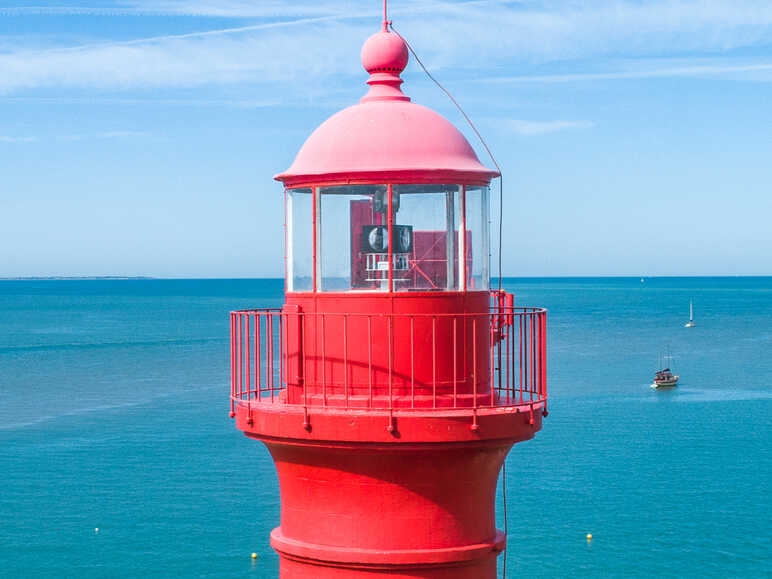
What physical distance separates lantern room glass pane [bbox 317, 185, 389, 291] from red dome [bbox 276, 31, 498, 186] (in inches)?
8.4

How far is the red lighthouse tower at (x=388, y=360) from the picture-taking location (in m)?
6.97

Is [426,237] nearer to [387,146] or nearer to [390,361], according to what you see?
[387,146]

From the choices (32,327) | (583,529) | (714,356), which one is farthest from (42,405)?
(32,327)

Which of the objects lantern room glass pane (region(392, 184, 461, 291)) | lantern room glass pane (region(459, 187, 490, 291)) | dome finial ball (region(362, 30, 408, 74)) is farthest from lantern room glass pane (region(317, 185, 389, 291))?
dome finial ball (region(362, 30, 408, 74))

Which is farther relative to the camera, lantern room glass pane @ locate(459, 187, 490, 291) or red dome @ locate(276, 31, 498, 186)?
lantern room glass pane @ locate(459, 187, 490, 291)

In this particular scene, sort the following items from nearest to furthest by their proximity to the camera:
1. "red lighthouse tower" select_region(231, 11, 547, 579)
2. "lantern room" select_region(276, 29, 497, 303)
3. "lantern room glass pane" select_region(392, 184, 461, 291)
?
1. "red lighthouse tower" select_region(231, 11, 547, 579)
2. "lantern room" select_region(276, 29, 497, 303)
3. "lantern room glass pane" select_region(392, 184, 461, 291)

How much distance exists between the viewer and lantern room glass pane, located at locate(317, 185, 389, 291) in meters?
7.27

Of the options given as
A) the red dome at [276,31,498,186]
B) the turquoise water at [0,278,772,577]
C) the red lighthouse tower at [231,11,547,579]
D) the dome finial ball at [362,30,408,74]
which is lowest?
the turquoise water at [0,278,772,577]

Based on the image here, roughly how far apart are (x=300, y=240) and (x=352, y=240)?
1.23ft

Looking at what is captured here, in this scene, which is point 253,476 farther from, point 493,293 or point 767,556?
point 493,293

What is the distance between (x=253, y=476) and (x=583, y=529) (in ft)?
45.8

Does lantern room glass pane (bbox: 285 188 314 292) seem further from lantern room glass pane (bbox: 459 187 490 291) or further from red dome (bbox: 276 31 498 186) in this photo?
lantern room glass pane (bbox: 459 187 490 291)

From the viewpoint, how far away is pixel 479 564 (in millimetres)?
7223

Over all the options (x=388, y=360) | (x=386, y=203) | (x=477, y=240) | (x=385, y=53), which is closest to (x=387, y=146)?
(x=386, y=203)
